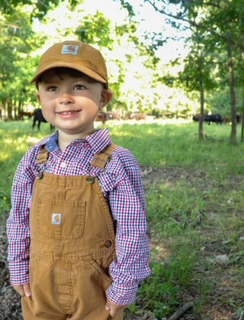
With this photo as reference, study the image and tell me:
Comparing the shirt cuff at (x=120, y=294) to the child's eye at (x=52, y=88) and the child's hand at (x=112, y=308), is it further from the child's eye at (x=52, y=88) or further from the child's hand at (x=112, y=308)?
the child's eye at (x=52, y=88)

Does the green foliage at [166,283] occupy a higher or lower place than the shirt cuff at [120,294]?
lower

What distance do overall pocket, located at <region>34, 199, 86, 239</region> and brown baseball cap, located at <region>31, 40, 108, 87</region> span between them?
1.76 ft

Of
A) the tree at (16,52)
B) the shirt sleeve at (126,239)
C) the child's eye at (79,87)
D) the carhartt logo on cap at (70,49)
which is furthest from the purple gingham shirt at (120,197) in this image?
the tree at (16,52)

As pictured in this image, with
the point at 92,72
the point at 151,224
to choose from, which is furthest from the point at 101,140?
the point at 151,224

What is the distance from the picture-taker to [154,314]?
2.72 m

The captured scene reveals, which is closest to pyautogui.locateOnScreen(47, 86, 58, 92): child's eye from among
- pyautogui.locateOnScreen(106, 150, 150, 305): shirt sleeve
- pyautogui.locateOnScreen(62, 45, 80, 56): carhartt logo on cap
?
pyautogui.locateOnScreen(62, 45, 80, 56): carhartt logo on cap

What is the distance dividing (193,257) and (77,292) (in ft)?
7.22

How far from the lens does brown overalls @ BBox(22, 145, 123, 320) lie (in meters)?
1.55

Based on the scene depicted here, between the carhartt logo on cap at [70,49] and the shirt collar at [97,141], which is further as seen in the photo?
the shirt collar at [97,141]

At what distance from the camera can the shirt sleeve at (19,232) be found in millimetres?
1749

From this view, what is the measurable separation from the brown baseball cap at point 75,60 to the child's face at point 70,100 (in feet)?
0.16

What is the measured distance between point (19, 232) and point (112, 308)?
571mm

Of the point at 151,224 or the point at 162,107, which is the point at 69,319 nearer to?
the point at 151,224

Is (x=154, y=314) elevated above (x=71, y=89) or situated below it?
below
